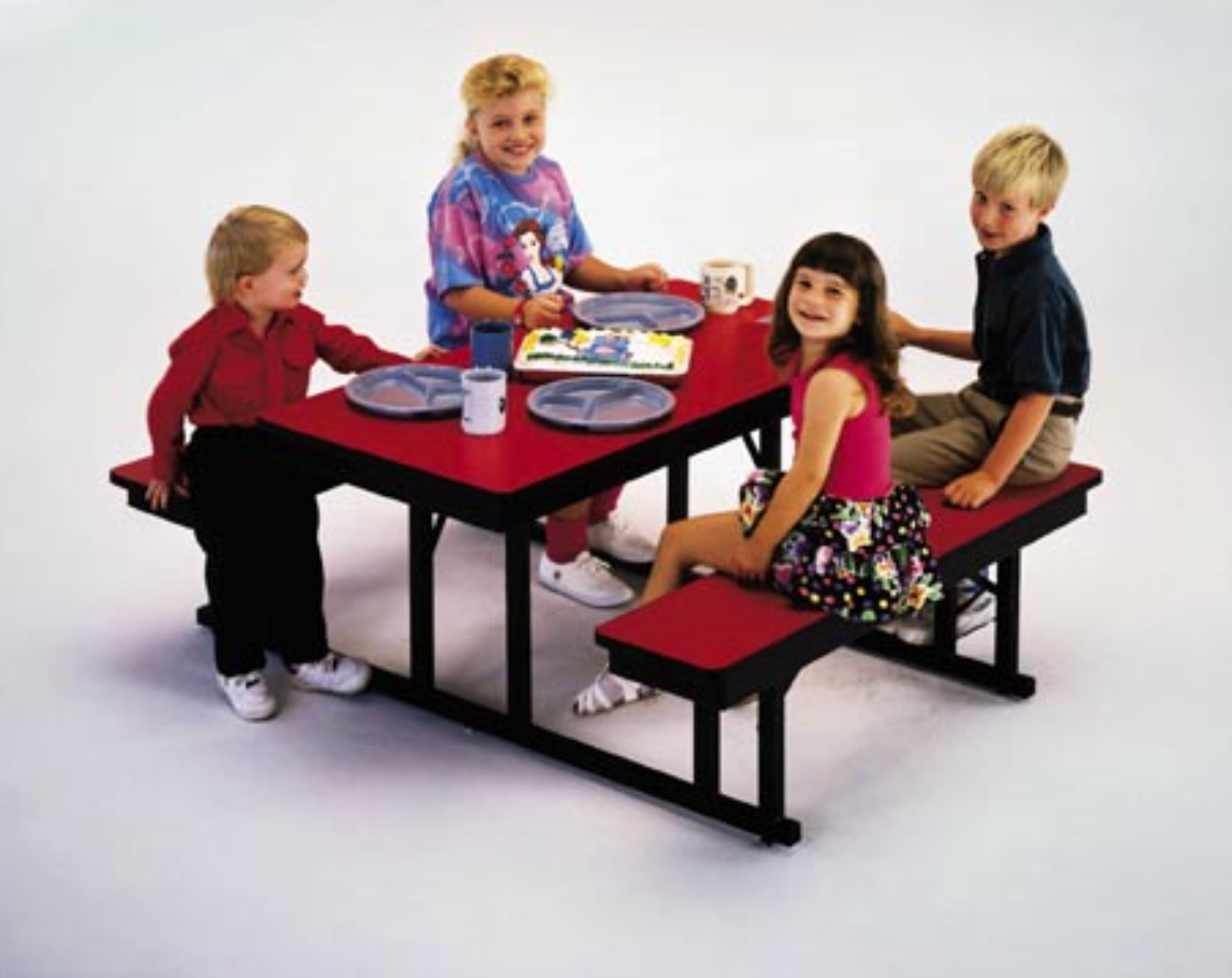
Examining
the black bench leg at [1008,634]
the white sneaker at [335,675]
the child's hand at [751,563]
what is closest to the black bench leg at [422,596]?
the white sneaker at [335,675]

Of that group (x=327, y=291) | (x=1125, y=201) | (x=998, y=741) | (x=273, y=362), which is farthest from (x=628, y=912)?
(x=1125, y=201)

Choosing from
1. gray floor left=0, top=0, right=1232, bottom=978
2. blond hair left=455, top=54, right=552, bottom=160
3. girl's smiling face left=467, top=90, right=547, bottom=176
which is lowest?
gray floor left=0, top=0, right=1232, bottom=978

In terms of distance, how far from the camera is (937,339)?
20.1 feet

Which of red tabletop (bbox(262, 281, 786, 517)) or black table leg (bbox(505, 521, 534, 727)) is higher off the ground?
red tabletop (bbox(262, 281, 786, 517))

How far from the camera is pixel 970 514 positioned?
577cm

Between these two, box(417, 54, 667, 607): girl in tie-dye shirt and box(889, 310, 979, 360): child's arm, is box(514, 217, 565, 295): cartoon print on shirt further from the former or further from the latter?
box(889, 310, 979, 360): child's arm

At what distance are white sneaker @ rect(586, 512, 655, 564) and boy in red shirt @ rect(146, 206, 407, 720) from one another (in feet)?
3.16

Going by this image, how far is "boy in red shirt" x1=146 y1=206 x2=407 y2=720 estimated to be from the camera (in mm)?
5828

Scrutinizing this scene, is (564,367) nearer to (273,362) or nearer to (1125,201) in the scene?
(273,362)

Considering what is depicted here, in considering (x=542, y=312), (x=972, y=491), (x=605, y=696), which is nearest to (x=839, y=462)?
(x=972, y=491)

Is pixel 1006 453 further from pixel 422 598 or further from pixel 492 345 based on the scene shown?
pixel 422 598

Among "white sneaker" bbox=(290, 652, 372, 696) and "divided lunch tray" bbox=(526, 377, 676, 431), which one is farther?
"white sneaker" bbox=(290, 652, 372, 696)

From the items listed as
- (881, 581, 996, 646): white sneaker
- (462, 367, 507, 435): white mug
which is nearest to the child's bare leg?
(462, 367, 507, 435): white mug

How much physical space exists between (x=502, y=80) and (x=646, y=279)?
64 cm
